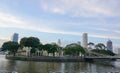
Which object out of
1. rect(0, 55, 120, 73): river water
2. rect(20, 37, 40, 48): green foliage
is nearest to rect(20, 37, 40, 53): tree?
rect(20, 37, 40, 48): green foliage

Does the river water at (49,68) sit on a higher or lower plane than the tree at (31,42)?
lower

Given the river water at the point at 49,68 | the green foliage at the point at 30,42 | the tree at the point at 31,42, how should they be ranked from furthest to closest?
1. the tree at the point at 31,42
2. the green foliage at the point at 30,42
3. the river water at the point at 49,68

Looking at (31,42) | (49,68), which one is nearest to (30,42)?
(31,42)

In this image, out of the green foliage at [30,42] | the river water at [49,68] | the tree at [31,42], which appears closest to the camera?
the river water at [49,68]

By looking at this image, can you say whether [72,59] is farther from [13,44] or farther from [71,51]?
[13,44]

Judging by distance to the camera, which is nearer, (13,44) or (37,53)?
(13,44)

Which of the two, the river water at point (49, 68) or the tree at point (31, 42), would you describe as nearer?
the river water at point (49, 68)

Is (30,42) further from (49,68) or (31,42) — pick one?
(49,68)

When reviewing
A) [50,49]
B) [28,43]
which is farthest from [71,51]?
[28,43]

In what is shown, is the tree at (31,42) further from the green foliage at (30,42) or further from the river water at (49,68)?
the river water at (49,68)

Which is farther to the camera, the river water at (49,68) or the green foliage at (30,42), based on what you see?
the green foliage at (30,42)

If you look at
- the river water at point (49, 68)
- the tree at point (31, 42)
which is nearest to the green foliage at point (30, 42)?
the tree at point (31, 42)

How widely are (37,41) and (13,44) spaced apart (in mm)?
20817

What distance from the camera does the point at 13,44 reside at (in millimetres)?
168875
